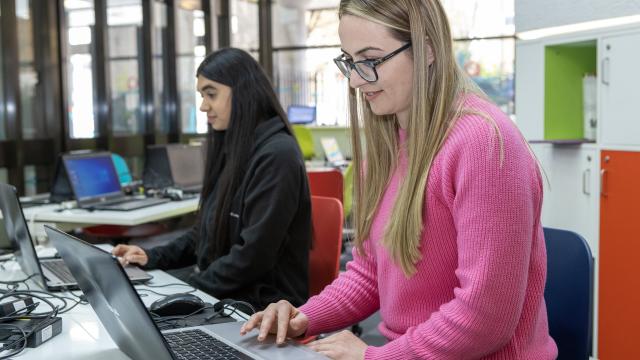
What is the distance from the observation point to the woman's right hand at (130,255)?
218 cm

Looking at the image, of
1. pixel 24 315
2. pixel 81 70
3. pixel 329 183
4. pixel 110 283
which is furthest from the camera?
pixel 81 70

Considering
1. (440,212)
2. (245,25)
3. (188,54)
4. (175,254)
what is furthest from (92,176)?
(245,25)

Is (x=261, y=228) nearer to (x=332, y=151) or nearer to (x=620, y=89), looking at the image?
(x=620, y=89)

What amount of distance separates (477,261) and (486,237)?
0.14ft

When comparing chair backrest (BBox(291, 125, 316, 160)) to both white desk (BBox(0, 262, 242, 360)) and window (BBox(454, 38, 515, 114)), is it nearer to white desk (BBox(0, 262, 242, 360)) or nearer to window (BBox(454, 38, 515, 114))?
window (BBox(454, 38, 515, 114))

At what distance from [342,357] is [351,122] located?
1.65 ft

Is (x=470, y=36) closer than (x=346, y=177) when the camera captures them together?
No

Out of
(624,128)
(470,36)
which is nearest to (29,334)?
(624,128)

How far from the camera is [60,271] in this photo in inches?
79.9

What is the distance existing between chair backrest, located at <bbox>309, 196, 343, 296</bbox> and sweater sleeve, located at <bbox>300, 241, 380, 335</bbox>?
2.41ft

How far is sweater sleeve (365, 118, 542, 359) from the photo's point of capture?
1104mm

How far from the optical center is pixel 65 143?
224 inches

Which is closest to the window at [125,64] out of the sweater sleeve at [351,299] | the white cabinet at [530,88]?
the white cabinet at [530,88]

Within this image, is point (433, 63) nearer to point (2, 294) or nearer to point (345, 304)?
point (345, 304)
